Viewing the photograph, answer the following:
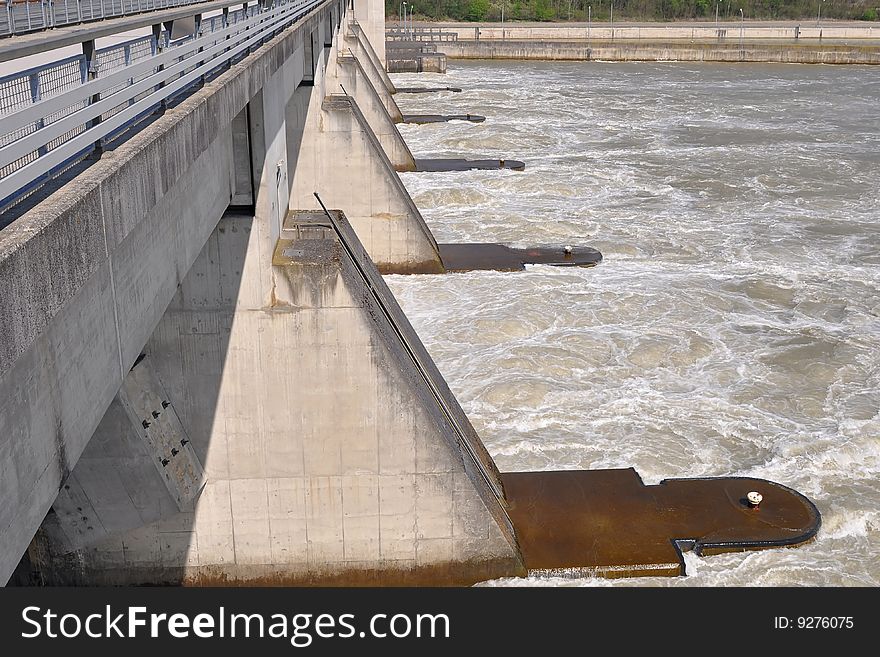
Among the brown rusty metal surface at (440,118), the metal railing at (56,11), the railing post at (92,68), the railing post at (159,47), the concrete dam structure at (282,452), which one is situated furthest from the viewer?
the brown rusty metal surface at (440,118)

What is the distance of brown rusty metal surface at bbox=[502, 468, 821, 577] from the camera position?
421 inches

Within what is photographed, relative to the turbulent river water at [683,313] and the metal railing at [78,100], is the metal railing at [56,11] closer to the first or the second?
the metal railing at [78,100]

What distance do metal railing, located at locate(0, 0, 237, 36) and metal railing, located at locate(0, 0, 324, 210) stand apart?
351mm

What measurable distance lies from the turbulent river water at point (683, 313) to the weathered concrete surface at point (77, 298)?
6.28 m

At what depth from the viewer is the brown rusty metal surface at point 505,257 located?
69.5 ft

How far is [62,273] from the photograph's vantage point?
379cm

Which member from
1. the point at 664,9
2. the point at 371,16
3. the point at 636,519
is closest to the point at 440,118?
the point at 371,16

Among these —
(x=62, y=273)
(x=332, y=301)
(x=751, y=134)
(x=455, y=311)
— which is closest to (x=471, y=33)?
(x=751, y=134)

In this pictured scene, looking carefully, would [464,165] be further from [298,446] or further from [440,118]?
[298,446]

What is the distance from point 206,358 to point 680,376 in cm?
841

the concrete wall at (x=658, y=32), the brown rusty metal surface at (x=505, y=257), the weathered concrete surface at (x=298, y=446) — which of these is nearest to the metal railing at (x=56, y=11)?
the weathered concrete surface at (x=298, y=446)

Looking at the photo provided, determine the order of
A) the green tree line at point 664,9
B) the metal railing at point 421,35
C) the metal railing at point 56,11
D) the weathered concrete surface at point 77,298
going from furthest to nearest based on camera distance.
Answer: the green tree line at point 664,9
the metal railing at point 421,35
the metal railing at point 56,11
the weathered concrete surface at point 77,298

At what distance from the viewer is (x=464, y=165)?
31.3 m
